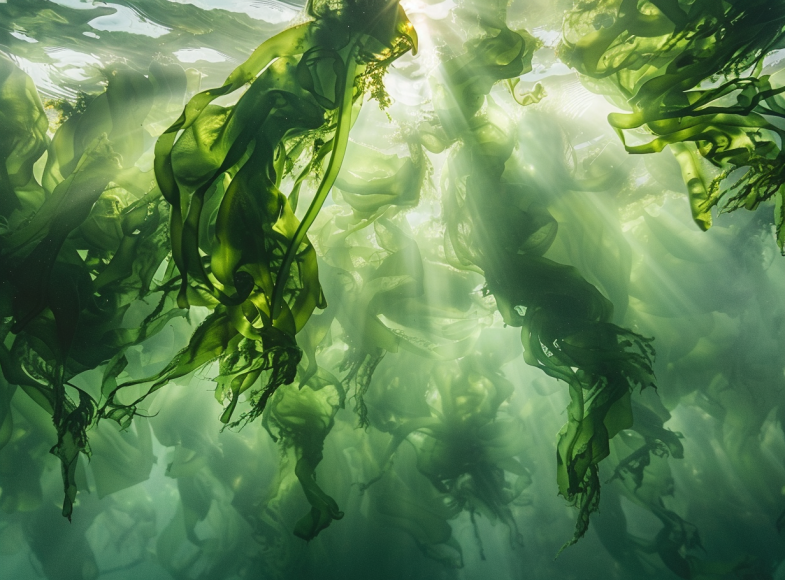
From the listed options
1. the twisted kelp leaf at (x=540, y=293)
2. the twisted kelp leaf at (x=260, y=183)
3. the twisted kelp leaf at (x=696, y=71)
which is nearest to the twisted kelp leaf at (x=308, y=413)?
the twisted kelp leaf at (x=540, y=293)

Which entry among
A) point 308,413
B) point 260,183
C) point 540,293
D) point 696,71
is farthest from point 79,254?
point 696,71

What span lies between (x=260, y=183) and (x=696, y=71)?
1.53 meters

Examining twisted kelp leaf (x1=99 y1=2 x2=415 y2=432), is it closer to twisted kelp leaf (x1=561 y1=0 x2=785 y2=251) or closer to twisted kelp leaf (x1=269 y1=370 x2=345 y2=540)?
twisted kelp leaf (x1=561 y1=0 x2=785 y2=251)

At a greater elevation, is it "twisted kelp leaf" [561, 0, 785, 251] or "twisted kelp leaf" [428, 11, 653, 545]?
"twisted kelp leaf" [561, 0, 785, 251]

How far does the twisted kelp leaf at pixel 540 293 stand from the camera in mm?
1872

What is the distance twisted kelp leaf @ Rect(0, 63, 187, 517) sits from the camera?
5.51 ft

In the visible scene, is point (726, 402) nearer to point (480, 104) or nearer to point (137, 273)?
point (480, 104)

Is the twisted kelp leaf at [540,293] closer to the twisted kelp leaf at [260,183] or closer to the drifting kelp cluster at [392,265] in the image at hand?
the drifting kelp cluster at [392,265]

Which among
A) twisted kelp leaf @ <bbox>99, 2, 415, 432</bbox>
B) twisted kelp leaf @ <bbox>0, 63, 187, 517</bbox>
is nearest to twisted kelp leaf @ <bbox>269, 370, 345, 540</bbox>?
twisted kelp leaf @ <bbox>0, 63, 187, 517</bbox>

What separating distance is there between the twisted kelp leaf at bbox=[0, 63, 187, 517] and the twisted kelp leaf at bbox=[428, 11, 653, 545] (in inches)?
57.4

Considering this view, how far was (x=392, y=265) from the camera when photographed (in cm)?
260

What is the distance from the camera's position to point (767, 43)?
1626mm

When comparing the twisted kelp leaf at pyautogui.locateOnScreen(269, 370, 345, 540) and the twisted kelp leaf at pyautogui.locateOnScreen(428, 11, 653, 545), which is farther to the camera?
the twisted kelp leaf at pyautogui.locateOnScreen(269, 370, 345, 540)

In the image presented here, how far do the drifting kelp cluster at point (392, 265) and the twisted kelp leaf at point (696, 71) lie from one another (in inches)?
0.4
